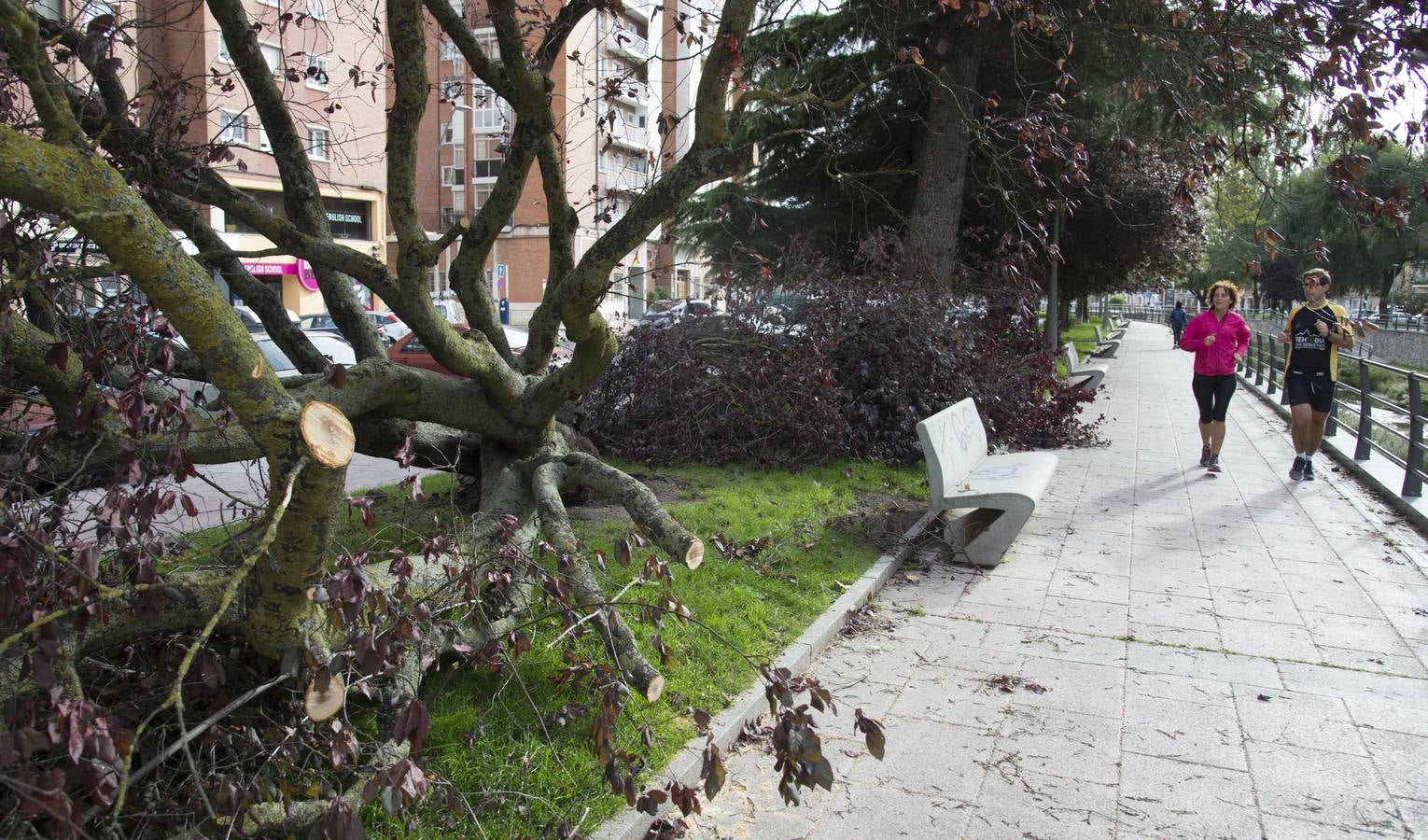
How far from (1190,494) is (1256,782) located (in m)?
5.96

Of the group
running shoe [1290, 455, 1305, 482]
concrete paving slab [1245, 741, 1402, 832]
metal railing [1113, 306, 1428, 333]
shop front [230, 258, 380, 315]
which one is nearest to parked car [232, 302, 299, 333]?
concrete paving slab [1245, 741, 1402, 832]

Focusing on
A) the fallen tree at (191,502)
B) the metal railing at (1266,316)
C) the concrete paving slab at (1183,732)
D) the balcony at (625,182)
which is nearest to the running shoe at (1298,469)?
the concrete paving slab at (1183,732)

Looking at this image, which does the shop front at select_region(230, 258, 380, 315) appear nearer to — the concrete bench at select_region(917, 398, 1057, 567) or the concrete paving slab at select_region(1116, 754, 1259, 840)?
the concrete bench at select_region(917, 398, 1057, 567)

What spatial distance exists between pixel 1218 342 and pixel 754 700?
7.45 m

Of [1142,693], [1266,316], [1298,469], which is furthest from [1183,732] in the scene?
[1266,316]

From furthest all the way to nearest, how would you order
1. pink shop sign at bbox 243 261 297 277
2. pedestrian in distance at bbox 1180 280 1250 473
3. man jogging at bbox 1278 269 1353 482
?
pink shop sign at bbox 243 261 297 277, pedestrian in distance at bbox 1180 280 1250 473, man jogging at bbox 1278 269 1353 482

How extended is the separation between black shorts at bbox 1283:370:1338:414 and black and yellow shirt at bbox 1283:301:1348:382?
0.05m

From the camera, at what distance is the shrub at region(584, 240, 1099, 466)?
379 inches

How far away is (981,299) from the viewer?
12250 mm

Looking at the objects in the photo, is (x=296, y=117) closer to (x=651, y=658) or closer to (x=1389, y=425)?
(x=651, y=658)

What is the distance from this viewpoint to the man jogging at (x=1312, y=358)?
9.01m

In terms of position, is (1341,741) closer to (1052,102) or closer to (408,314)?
(1052,102)

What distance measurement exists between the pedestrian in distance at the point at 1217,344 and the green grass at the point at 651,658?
4.08 meters

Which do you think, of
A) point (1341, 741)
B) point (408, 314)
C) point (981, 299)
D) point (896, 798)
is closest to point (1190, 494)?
point (981, 299)
